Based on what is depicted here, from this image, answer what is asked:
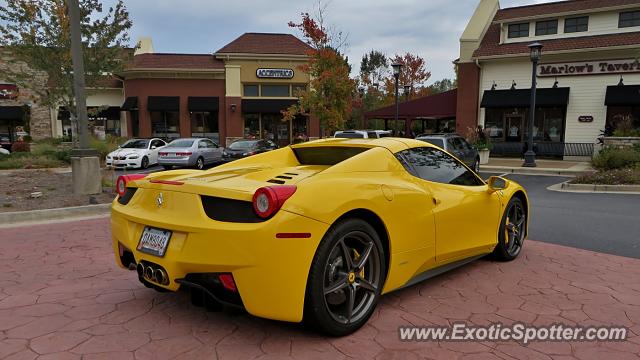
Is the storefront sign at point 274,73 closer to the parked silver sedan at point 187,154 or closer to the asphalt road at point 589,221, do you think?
the parked silver sedan at point 187,154

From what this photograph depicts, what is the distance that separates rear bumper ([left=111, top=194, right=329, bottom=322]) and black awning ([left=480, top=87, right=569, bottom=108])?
23.3 meters

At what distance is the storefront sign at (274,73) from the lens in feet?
107

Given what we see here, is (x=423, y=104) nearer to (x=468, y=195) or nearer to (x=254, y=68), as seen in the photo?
(x=254, y=68)

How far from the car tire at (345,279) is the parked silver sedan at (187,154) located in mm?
15750

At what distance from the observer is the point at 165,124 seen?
33.0m

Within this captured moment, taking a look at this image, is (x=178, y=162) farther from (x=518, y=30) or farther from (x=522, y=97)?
(x=518, y=30)

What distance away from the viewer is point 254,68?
32.8 metres

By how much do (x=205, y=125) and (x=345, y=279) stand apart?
31.7 m

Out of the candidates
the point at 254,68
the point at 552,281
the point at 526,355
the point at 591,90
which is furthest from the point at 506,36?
the point at 526,355

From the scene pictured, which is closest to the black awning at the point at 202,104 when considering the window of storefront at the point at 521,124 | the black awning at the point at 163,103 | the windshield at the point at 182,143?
the black awning at the point at 163,103

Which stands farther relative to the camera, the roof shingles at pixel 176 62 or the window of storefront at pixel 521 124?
the roof shingles at pixel 176 62

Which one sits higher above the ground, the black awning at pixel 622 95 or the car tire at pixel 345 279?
the black awning at pixel 622 95

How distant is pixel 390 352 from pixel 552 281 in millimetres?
2312

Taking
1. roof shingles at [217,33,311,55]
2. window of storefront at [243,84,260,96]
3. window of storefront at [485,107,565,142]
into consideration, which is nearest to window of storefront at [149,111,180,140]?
window of storefront at [243,84,260,96]
